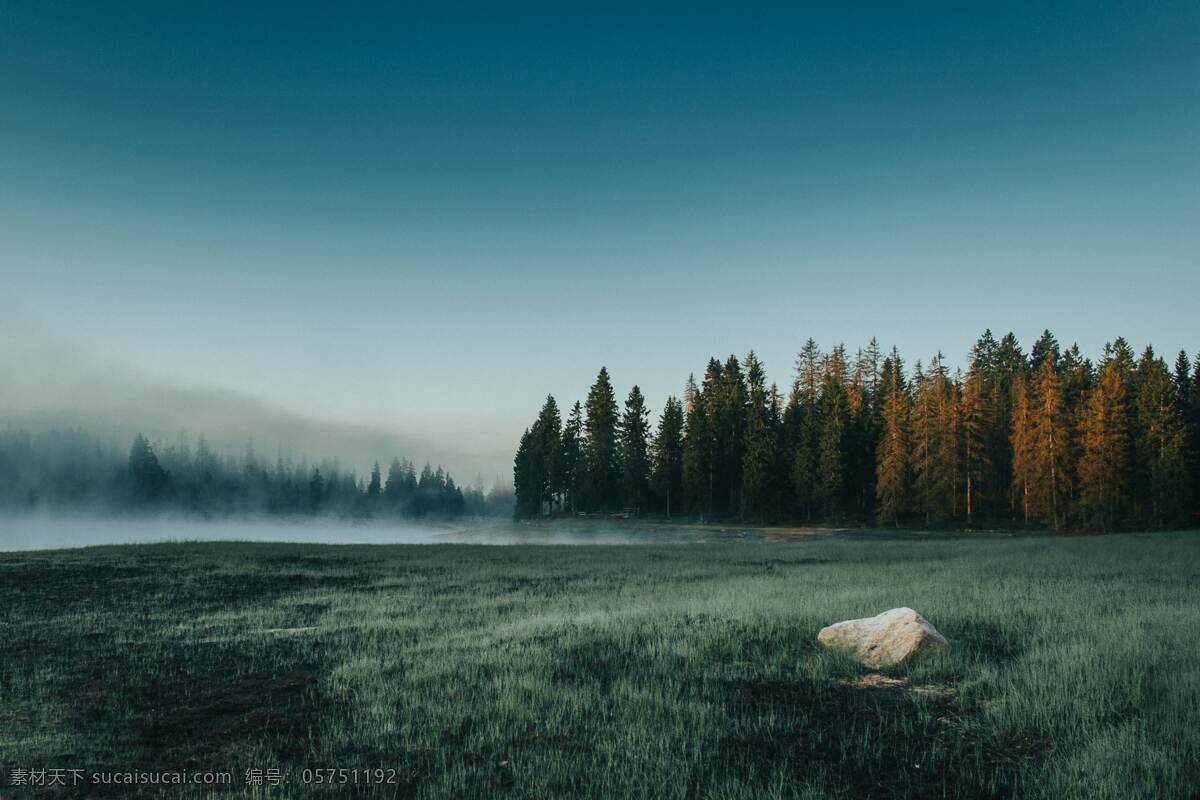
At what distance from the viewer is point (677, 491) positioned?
84.2 meters

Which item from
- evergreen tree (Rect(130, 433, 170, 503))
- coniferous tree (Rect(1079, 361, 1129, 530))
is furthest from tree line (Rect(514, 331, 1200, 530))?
evergreen tree (Rect(130, 433, 170, 503))

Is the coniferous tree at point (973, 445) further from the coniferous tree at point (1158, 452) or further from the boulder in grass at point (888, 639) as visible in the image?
the boulder in grass at point (888, 639)

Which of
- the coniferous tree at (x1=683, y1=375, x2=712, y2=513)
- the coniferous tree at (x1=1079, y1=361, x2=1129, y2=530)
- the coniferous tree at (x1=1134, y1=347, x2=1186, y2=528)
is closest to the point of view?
the coniferous tree at (x1=1079, y1=361, x2=1129, y2=530)

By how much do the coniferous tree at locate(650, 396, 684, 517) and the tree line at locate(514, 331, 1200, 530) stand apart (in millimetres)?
210

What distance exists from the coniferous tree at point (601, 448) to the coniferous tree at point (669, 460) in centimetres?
610

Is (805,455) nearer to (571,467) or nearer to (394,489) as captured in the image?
(571,467)

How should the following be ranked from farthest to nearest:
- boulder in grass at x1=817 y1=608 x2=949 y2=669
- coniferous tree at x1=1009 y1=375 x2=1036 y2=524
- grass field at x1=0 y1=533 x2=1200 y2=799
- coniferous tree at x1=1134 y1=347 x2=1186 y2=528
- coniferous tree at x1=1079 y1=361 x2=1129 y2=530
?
coniferous tree at x1=1009 y1=375 x2=1036 y2=524 → coniferous tree at x1=1134 y1=347 x2=1186 y2=528 → coniferous tree at x1=1079 y1=361 x2=1129 y2=530 → boulder in grass at x1=817 y1=608 x2=949 y2=669 → grass field at x1=0 y1=533 x2=1200 y2=799

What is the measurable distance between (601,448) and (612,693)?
7762cm

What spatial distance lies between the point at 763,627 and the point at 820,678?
3298 mm

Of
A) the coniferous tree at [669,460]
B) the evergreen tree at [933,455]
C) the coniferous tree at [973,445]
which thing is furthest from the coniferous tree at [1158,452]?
the coniferous tree at [669,460]

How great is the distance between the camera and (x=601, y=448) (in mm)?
86188

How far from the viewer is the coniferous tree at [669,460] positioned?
270 ft

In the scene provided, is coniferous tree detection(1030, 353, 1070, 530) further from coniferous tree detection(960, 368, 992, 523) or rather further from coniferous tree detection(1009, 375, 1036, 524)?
coniferous tree detection(960, 368, 992, 523)

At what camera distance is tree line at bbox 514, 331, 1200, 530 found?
55750mm
